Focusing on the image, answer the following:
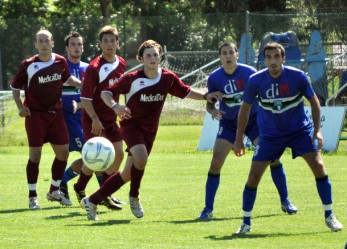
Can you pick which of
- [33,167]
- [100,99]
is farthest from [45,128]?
[100,99]

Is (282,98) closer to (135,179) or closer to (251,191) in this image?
(251,191)

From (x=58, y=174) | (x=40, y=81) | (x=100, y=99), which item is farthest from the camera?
(x=58, y=174)

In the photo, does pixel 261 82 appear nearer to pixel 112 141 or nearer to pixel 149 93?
pixel 149 93

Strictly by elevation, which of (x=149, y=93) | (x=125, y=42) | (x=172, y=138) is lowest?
(x=172, y=138)

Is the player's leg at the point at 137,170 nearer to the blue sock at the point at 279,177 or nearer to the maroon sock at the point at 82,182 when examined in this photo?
the maroon sock at the point at 82,182

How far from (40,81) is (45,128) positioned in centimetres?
58

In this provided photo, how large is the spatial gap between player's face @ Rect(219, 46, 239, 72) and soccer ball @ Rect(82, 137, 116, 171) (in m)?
1.57

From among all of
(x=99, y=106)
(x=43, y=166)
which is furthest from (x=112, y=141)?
(x=43, y=166)

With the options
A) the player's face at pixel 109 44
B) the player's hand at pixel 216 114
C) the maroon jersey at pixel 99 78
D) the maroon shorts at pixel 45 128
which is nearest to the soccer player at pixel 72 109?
the maroon shorts at pixel 45 128

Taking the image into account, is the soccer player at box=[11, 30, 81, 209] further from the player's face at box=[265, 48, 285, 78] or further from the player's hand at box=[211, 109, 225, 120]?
the player's face at box=[265, 48, 285, 78]

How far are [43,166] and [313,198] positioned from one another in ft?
24.5

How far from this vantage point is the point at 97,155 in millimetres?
10508

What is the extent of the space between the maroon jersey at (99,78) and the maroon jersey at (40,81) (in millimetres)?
770

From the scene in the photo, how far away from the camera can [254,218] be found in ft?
34.9
